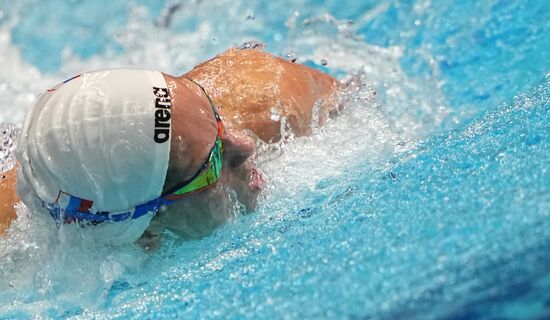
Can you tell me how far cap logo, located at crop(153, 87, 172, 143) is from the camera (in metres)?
1.91

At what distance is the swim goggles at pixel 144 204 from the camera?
1.95 metres

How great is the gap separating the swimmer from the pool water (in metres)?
0.09

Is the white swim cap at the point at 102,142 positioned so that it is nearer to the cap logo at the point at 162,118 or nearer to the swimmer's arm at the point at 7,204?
the cap logo at the point at 162,118

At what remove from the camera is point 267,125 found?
2516 millimetres

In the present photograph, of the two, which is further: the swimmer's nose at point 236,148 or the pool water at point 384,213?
the swimmer's nose at point 236,148

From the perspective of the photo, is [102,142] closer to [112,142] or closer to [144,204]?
[112,142]

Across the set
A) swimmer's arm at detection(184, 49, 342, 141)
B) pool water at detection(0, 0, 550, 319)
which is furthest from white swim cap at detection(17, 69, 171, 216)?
swimmer's arm at detection(184, 49, 342, 141)

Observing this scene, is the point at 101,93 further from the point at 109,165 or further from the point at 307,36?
the point at 307,36

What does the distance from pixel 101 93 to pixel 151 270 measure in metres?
0.56

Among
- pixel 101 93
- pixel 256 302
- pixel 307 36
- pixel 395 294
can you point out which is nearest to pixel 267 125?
pixel 101 93

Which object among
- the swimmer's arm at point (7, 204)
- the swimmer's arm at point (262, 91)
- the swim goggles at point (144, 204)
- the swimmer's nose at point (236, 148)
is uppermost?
the swimmer's arm at point (262, 91)

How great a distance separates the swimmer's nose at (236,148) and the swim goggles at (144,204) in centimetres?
8

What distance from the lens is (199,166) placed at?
2021mm

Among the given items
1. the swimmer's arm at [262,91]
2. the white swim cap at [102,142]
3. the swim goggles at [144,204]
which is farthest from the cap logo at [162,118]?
the swimmer's arm at [262,91]
